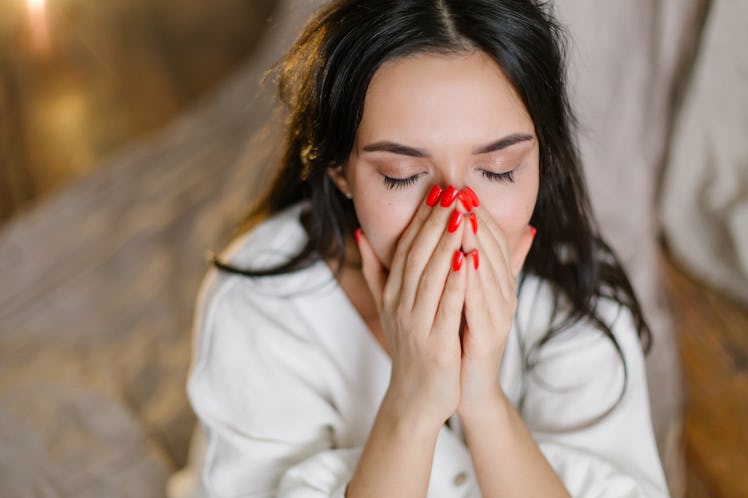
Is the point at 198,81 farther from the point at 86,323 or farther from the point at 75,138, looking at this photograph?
the point at 86,323

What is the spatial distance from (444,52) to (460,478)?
0.54 metres

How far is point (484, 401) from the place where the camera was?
965 millimetres

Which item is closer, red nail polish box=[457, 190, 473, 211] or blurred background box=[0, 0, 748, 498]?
red nail polish box=[457, 190, 473, 211]

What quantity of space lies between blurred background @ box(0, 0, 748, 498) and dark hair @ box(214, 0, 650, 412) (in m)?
0.14

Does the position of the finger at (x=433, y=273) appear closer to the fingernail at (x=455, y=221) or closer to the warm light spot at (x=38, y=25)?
the fingernail at (x=455, y=221)

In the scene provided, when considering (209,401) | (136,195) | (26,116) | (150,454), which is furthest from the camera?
(26,116)

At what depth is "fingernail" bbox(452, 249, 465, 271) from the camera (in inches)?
35.4

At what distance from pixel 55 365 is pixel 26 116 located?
1267mm

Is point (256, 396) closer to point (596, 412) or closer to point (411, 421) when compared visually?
point (411, 421)

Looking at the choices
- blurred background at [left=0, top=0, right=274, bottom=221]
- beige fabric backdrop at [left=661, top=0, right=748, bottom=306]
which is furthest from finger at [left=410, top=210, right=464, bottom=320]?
blurred background at [left=0, top=0, right=274, bottom=221]

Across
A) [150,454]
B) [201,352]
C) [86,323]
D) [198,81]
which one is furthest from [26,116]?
[201,352]

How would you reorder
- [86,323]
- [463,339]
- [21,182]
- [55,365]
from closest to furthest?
1. [463,339]
2. [55,365]
3. [86,323]
4. [21,182]

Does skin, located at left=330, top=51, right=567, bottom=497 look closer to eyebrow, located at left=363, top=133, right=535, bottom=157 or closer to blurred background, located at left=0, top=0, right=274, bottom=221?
eyebrow, located at left=363, top=133, right=535, bottom=157

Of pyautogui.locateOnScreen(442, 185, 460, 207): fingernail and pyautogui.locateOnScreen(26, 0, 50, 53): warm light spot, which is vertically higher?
pyautogui.locateOnScreen(26, 0, 50, 53): warm light spot
